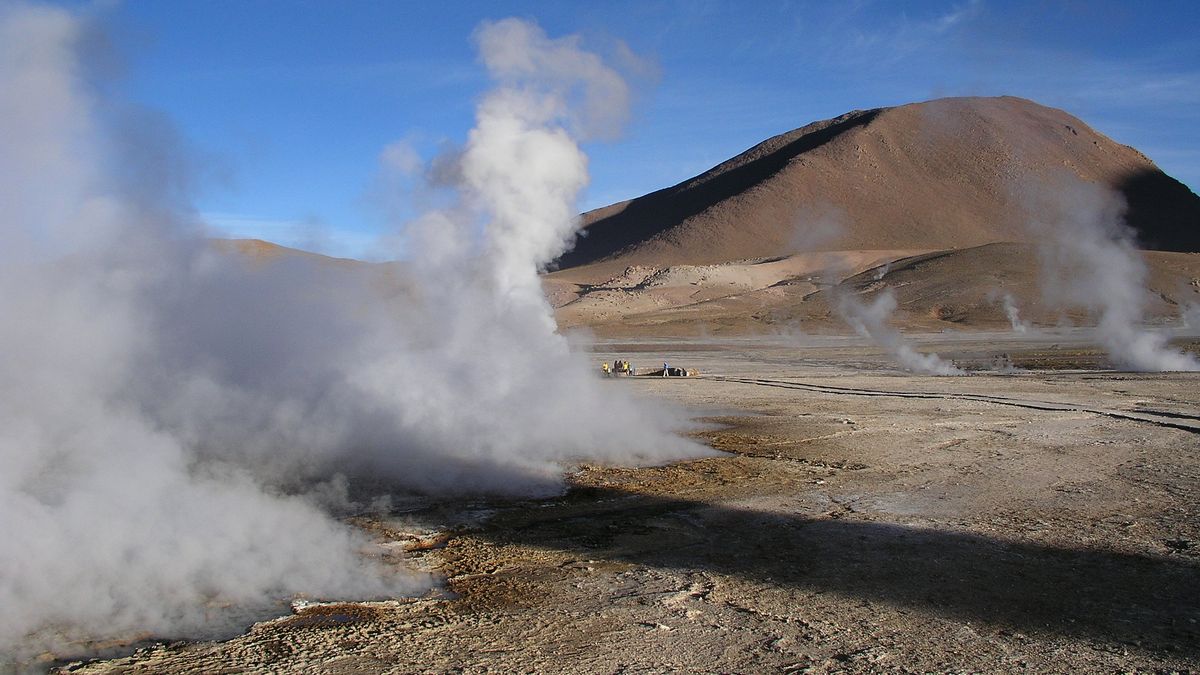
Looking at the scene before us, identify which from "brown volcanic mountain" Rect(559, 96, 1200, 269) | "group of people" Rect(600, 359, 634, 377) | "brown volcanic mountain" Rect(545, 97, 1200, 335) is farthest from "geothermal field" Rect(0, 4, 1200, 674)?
"brown volcanic mountain" Rect(559, 96, 1200, 269)

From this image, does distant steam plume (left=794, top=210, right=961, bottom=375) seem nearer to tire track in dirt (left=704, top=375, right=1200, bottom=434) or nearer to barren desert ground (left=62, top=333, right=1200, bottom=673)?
tire track in dirt (left=704, top=375, right=1200, bottom=434)

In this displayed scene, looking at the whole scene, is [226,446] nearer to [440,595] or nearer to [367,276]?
[367,276]

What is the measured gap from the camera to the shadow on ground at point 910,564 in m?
6.55

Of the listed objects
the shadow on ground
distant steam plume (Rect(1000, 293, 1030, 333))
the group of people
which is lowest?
distant steam plume (Rect(1000, 293, 1030, 333))

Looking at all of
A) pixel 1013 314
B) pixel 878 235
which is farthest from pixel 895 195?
pixel 1013 314

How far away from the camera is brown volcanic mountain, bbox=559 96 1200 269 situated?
511 ft

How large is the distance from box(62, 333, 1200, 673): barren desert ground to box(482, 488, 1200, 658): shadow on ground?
0.09ft

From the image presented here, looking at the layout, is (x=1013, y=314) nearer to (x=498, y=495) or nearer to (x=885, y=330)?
(x=885, y=330)

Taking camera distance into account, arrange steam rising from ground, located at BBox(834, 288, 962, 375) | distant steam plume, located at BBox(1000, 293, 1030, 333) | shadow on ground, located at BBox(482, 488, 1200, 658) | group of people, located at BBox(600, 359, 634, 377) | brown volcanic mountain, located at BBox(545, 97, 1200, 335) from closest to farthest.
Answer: shadow on ground, located at BBox(482, 488, 1200, 658), group of people, located at BBox(600, 359, 634, 377), steam rising from ground, located at BBox(834, 288, 962, 375), distant steam plume, located at BBox(1000, 293, 1030, 333), brown volcanic mountain, located at BBox(545, 97, 1200, 335)

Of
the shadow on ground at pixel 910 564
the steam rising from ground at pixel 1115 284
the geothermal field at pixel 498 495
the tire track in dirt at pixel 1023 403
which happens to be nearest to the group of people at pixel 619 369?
the tire track in dirt at pixel 1023 403

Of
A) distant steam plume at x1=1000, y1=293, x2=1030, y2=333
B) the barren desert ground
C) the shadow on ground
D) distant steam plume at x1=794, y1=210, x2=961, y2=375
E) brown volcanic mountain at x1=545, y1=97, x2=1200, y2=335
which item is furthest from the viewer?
brown volcanic mountain at x1=545, y1=97, x2=1200, y2=335

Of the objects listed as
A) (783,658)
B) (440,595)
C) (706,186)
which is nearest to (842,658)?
(783,658)

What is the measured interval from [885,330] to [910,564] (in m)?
64.3

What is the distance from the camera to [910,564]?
7.94m
